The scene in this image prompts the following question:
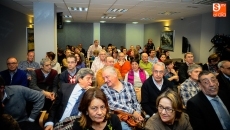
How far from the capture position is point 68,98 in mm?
2609

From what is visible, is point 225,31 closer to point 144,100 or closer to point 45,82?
point 144,100

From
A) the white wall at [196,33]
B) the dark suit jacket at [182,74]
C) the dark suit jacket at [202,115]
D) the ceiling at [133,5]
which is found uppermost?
the ceiling at [133,5]

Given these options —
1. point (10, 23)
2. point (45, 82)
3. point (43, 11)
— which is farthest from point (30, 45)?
point (45, 82)

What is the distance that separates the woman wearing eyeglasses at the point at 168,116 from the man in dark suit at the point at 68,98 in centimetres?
119

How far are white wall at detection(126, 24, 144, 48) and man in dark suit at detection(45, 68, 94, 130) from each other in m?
13.0

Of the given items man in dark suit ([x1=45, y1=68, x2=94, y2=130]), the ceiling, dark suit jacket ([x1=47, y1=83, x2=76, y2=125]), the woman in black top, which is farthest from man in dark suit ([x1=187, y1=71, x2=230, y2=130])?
the ceiling

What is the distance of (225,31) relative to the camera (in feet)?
25.2

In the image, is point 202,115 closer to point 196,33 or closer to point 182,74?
point 182,74

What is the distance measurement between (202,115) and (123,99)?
1072 millimetres

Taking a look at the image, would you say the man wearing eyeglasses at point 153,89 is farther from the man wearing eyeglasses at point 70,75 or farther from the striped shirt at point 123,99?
the man wearing eyeglasses at point 70,75

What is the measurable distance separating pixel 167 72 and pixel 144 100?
1.91 metres

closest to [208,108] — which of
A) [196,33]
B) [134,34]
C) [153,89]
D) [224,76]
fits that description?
[153,89]

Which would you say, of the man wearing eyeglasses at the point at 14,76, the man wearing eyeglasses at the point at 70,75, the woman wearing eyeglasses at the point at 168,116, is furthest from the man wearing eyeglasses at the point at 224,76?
the man wearing eyeglasses at the point at 14,76

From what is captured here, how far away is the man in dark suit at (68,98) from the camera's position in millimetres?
2543
